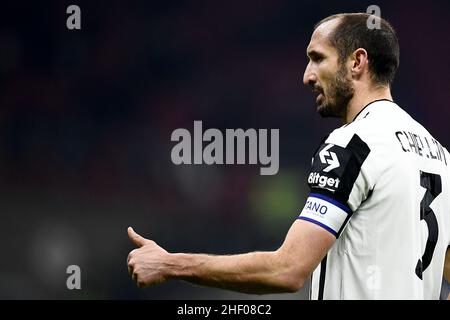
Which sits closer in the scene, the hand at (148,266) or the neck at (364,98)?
the hand at (148,266)

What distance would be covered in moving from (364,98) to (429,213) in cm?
44

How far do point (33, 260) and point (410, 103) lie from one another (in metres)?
3.73

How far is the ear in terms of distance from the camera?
245cm

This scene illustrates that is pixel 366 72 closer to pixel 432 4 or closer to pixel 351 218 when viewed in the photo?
pixel 351 218

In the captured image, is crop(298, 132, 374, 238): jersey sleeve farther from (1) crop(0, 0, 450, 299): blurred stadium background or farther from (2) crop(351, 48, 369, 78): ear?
(1) crop(0, 0, 450, 299): blurred stadium background

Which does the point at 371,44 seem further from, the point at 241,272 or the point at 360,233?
the point at 241,272

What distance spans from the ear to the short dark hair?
0.05 ft

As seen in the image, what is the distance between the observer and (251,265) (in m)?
2.11

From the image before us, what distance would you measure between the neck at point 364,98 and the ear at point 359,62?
6 cm

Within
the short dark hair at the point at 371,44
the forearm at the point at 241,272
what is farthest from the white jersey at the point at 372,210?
the short dark hair at the point at 371,44

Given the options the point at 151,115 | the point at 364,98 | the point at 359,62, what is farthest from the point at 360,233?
the point at 151,115

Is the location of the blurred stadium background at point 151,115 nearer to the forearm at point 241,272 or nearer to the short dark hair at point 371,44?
Result: the short dark hair at point 371,44

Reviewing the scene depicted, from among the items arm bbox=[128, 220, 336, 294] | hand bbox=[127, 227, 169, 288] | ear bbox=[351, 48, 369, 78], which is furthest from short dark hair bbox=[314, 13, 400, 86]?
hand bbox=[127, 227, 169, 288]

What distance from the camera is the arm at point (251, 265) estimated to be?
6.73 ft
